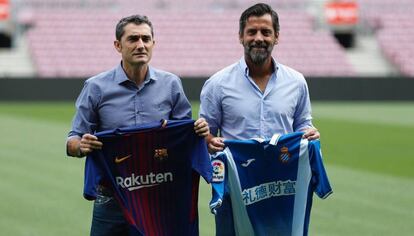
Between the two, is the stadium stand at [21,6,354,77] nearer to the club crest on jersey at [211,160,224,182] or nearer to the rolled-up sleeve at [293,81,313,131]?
the rolled-up sleeve at [293,81,313,131]

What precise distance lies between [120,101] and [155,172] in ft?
1.55

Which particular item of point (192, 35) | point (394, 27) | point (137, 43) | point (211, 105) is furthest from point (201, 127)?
point (394, 27)

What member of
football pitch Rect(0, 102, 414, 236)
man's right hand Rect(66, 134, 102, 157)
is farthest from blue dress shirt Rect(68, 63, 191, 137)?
football pitch Rect(0, 102, 414, 236)

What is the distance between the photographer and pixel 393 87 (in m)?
31.5

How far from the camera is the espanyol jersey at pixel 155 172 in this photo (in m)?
5.89

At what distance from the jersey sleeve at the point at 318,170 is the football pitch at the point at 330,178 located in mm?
3193

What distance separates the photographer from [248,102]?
6.13m

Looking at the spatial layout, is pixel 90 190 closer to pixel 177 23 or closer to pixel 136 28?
pixel 136 28

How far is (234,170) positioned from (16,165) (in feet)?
28.2

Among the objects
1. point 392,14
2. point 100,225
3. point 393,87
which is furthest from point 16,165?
point 392,14

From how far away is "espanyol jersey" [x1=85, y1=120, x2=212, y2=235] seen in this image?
589cm

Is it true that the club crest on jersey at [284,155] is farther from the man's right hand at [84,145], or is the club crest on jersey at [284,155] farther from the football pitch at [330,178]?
the football pitch at [330,178]

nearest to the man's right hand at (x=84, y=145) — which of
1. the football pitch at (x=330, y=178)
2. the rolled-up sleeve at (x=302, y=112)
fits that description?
the rolled-up sleeve at (x=302, y=112)

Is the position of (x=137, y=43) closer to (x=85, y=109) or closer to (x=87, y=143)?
(x=85, y=109)
